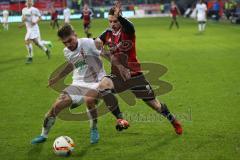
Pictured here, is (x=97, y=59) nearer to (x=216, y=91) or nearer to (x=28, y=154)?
(x=28, y=154)

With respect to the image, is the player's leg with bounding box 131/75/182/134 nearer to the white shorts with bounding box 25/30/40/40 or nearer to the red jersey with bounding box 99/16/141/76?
the red jersey with bounding box 99/16/141/76

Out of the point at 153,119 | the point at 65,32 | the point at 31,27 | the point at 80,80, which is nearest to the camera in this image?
the point at 65,32

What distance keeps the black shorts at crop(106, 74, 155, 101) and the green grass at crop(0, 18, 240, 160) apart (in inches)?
30.4

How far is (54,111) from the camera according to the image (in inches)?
312

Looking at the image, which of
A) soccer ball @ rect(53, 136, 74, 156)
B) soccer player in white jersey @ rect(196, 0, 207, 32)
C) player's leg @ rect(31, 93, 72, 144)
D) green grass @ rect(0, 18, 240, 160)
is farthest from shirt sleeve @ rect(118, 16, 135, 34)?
soccer player in white jersey @ rect(196, 0, 207, 32)

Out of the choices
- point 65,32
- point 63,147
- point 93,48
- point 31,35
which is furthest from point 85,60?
point 31,35

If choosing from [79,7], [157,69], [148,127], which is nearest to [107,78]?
[148,127]

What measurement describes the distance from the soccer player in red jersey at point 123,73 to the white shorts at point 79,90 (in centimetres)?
27

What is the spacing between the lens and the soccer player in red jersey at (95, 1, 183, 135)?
8.34 metres

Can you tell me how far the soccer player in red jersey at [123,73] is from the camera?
8.34 metres

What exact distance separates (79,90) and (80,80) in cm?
20

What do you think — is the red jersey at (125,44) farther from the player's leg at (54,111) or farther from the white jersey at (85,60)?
the player's leg at (54,111)

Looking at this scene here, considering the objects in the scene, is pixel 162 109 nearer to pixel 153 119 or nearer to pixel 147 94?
Answer: pixel 147 94

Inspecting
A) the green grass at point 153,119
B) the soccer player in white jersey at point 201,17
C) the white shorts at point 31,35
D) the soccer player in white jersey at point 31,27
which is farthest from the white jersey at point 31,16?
the soccer player in white jersey at point 201,17
